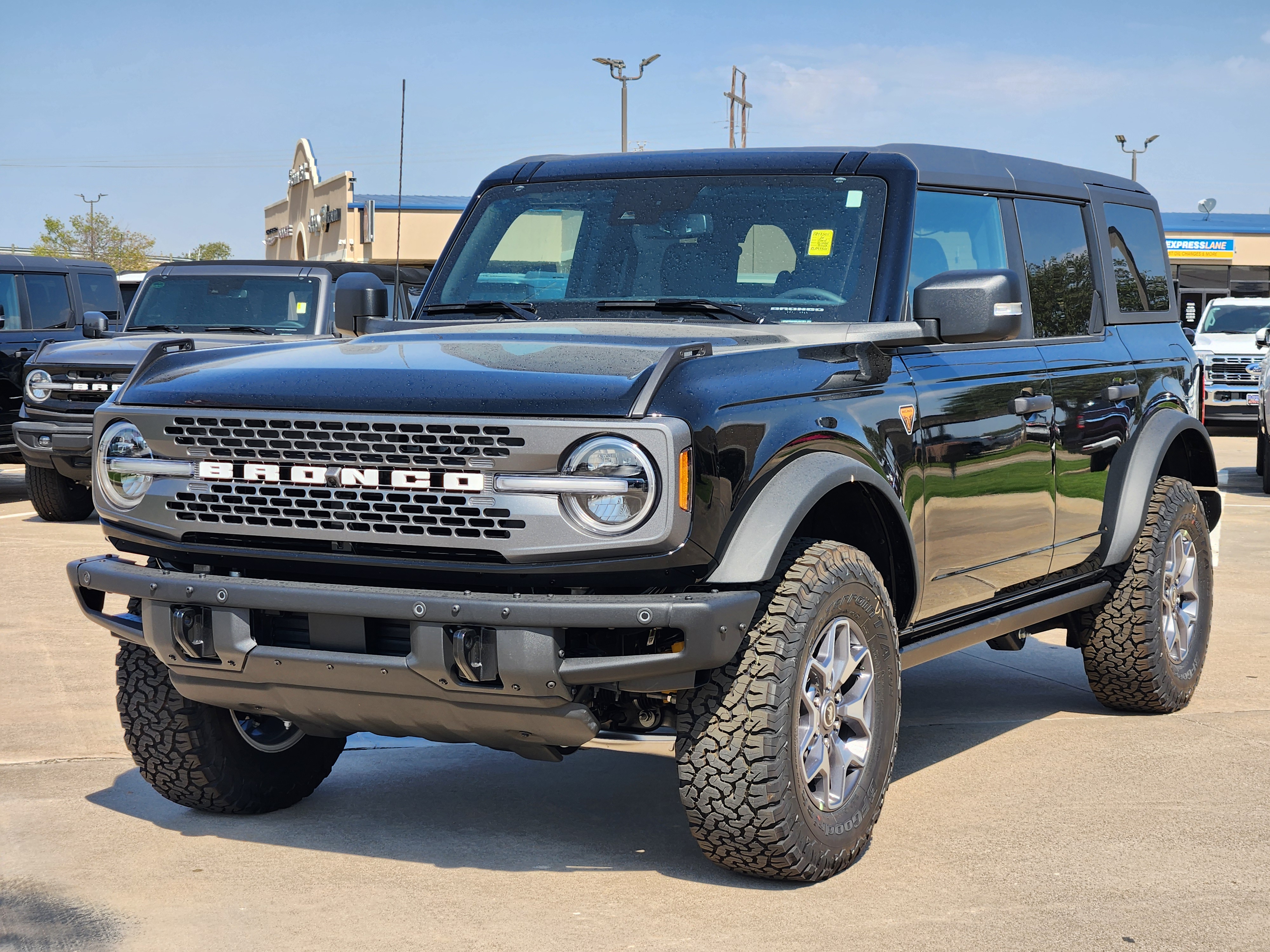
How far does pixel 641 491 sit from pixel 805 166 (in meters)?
1.93

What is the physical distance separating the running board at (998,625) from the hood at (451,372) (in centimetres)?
110

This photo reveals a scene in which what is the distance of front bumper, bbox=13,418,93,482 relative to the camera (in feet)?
38.0

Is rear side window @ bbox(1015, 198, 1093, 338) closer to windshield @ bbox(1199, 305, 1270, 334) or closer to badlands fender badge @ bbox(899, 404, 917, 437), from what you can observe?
badlands fender badge @ bbox(899, 404, 917, 437)

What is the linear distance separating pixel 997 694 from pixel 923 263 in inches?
96.9

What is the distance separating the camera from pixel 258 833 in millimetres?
4719

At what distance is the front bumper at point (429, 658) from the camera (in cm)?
366

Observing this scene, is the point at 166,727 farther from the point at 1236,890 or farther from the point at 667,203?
the point at 1236,890

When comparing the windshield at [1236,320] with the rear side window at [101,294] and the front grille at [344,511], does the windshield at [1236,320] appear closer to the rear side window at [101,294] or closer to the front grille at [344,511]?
the rear side window at [101,294]

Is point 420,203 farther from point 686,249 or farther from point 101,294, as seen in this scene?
point 686,249

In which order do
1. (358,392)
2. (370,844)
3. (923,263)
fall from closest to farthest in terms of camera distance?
1. (358,392)
2. (370,844)
3. (923,263)

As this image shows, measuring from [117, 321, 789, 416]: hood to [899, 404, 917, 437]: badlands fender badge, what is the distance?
1.43 ft

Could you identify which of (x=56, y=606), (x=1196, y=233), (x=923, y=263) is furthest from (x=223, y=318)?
(x=1196, y=233)

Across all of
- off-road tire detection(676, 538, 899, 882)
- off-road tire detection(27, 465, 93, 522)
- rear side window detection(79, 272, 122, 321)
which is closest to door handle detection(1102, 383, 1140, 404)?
off-road tire detection(676, 538, 899, 882)

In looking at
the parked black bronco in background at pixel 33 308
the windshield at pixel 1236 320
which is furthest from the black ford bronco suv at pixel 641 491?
the windshield at pixel 1236 320
